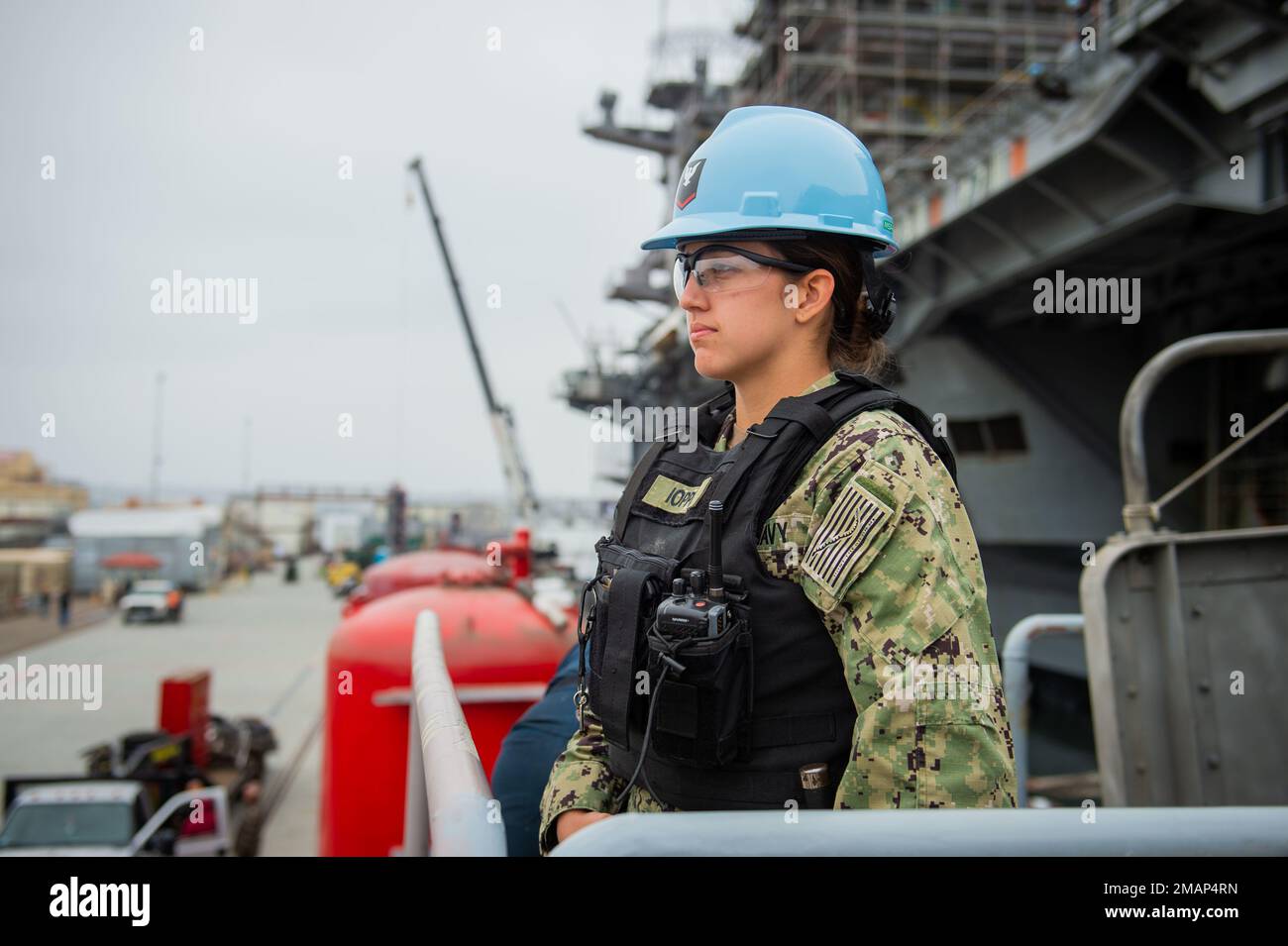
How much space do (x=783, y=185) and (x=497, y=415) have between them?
10.5 meters

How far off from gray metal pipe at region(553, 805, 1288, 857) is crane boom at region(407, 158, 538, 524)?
10133 mm

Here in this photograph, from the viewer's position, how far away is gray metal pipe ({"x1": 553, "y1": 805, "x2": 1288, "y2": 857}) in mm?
997

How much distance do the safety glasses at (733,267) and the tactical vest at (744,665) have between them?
24 centimetres

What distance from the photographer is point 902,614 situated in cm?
128

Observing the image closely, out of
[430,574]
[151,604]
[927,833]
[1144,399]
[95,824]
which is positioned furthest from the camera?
[151,604]

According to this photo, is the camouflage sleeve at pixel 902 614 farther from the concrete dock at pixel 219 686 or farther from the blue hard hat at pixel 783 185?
the concrete dock at pixel 219 686

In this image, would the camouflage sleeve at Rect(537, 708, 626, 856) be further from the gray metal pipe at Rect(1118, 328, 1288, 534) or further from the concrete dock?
the concrete dock

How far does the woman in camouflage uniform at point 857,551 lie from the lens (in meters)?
1.24

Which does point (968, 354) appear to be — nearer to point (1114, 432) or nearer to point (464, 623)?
point (1114, 432)

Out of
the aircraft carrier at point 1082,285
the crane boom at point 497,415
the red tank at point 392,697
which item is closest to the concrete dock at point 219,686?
the crane boom at point 497,415

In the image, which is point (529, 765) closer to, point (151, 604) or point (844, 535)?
point (844, 535)

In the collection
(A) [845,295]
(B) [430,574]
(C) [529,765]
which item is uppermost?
(A) [845,295]

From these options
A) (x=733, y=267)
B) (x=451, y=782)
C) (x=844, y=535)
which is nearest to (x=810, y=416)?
(x=844, y=535)

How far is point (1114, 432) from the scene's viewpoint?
14.4 meters
